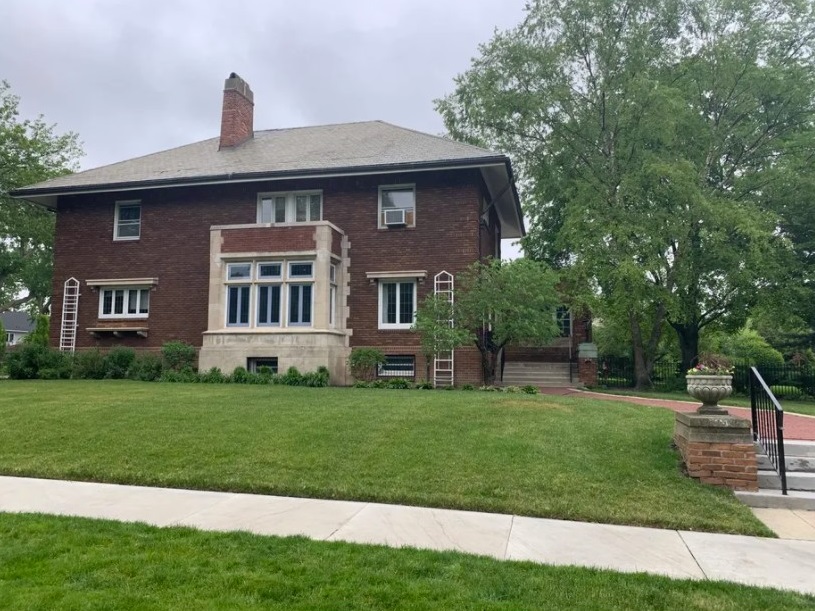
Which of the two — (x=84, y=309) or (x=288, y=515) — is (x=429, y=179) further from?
(x=288, y=515)

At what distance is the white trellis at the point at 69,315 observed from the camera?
21078mm

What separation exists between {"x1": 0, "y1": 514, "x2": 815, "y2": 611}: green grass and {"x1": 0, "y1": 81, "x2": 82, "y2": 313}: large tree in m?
33.0

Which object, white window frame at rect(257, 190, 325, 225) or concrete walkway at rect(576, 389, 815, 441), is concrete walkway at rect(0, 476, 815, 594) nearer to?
concrete walkway at rect(576, 389, 815, 441)

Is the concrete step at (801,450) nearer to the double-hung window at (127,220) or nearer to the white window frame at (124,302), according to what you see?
the white window frame at (124,302)

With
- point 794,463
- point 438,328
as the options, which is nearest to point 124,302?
point 438,328

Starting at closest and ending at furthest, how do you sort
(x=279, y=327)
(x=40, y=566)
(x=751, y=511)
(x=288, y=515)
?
(x=40, y=566), (x=288, y=515), (x=751, y=511), (x=279, y=327)

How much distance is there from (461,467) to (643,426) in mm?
4035

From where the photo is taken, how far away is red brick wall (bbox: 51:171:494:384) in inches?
744

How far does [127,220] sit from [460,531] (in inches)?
800

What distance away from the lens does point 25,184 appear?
Result: 3130 centimetres

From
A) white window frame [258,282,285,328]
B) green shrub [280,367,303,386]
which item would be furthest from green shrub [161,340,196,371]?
green shrub [280,367,303,386]

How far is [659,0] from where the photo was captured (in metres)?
22.0

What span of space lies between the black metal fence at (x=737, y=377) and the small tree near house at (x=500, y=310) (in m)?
7.11

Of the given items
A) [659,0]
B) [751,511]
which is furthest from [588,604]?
[659,0]
